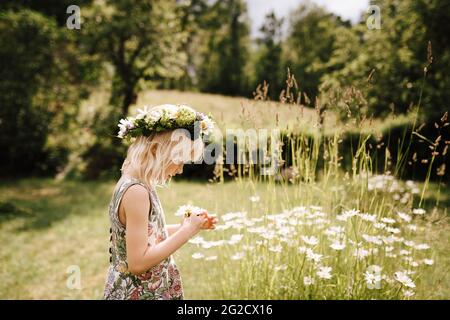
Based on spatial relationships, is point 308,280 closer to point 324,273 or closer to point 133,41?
point 324,273

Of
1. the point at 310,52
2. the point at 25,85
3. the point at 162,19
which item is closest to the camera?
the point at 25,85

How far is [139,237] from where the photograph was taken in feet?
5.72

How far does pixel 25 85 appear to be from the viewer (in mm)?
9844

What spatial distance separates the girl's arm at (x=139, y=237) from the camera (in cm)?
174

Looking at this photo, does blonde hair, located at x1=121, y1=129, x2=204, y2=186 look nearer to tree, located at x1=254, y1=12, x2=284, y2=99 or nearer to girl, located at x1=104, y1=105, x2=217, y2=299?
girl, located at x1=104, y1=105, x2=217, y2=299

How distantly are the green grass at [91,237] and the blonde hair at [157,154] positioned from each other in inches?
49.6

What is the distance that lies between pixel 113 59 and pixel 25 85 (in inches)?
90.9

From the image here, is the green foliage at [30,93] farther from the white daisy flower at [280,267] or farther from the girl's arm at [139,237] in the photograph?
the girl's arm at [139,237]

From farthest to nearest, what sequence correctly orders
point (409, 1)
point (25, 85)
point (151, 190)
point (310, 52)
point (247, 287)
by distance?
point (310, 52) → point (25, 85) → point (409, 1) → point (247, 287) → point (151, 190)

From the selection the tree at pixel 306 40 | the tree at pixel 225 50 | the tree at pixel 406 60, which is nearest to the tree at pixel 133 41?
the tree at pixel 406 60

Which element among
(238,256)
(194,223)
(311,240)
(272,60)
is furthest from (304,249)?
(272,60)

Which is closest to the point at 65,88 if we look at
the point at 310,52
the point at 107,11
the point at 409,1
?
the point at 107,11

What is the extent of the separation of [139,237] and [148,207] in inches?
5.4
